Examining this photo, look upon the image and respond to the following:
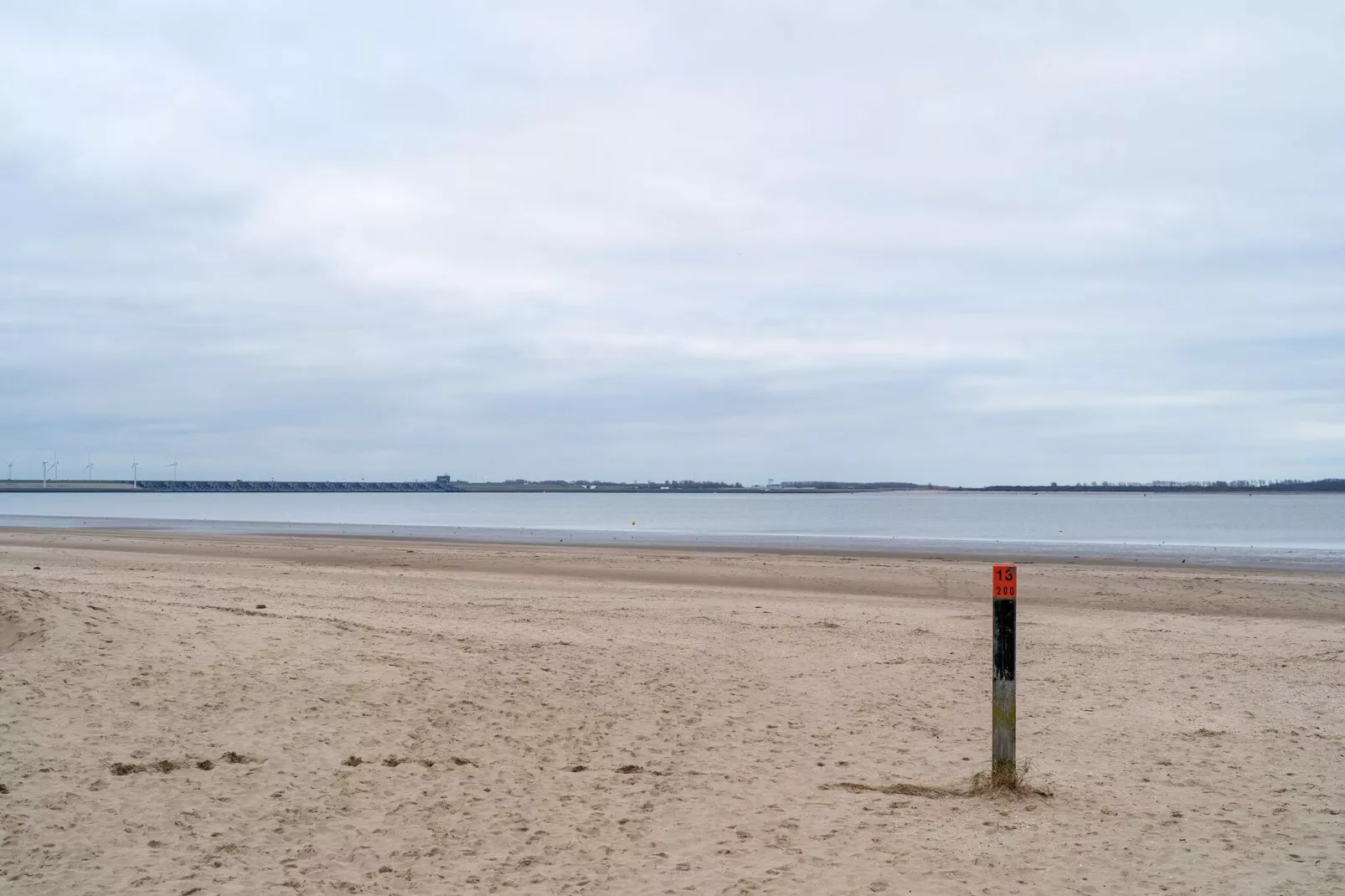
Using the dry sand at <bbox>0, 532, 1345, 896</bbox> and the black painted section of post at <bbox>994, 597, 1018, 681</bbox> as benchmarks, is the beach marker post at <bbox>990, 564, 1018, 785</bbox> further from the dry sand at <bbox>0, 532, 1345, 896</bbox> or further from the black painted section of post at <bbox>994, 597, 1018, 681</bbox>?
the dry sand at <bbox>0, 532, 1345, 896</bbox>

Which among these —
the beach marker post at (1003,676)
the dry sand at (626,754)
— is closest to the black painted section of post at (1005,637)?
the beach marker post at (1003,676)

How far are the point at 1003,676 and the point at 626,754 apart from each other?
3226mm

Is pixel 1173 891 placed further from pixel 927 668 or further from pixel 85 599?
pixel 85 599

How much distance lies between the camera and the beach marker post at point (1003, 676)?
7434 millimetres

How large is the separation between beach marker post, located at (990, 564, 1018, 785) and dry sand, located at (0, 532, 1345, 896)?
1.09ft

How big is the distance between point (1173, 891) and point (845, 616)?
12570 mm

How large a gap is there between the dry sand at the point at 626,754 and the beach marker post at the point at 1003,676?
33 cm

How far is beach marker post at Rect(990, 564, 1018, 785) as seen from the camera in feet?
24.4

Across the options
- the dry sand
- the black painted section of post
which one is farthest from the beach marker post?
the dry sand

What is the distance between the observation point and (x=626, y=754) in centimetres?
858

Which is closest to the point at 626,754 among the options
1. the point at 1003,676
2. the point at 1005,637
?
the point at 1003,676

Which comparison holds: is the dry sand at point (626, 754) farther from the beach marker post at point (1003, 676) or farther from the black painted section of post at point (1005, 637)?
the black painted section of post at point (1005, 637)

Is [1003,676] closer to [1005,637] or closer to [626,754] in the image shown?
[1005,637]

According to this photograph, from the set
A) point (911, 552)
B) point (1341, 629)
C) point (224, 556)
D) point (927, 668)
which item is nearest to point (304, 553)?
point (224, 556)
